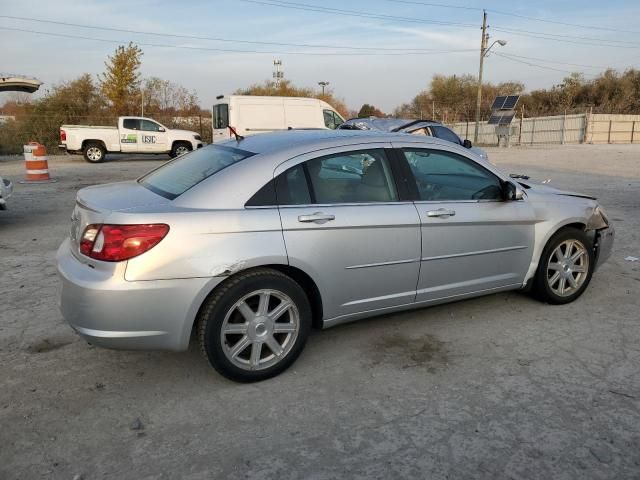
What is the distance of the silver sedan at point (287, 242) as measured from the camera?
2.99 m

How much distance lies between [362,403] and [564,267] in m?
2.47

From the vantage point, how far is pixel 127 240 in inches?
116

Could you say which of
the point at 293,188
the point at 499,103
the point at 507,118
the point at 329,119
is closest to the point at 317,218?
the point at 293,188

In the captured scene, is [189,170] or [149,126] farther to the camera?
[149,126]

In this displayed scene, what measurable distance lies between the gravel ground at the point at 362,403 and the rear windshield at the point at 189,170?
1.18m

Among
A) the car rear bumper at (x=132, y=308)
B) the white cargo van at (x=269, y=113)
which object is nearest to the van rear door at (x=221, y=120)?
the white cargo van at (x=269, y=113)

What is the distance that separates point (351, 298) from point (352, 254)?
31cm

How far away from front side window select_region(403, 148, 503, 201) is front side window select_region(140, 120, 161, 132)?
63.4 ft

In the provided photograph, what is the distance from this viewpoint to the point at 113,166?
19.4m

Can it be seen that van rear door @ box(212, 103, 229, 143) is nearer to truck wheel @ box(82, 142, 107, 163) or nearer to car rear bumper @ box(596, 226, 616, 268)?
truck wheel @ box(82, 142, 107, 163)

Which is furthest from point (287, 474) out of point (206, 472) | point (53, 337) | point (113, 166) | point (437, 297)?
point (113, 166)

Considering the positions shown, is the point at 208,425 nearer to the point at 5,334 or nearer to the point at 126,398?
the point at 126,398

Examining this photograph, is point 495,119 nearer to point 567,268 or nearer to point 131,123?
point 131,123

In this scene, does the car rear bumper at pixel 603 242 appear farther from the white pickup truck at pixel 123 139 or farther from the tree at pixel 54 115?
the tree at pixel 54 115
